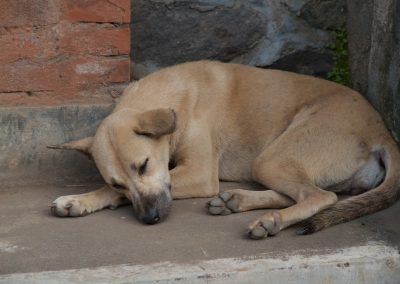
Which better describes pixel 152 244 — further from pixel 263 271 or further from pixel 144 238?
pixel 263 271

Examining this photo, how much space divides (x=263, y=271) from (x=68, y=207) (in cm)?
147

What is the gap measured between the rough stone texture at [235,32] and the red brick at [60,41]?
0.72m

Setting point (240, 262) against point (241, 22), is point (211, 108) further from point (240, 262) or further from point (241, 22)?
point (240, 262)

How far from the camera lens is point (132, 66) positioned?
605cm

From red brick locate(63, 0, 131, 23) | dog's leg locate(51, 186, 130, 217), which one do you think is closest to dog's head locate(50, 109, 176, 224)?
dog's leg locate(51, 186, 130, 217)

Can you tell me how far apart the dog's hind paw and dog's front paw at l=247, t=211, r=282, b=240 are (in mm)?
377

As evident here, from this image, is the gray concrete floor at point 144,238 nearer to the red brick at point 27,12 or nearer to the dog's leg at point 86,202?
the dog's leg at point 86,202

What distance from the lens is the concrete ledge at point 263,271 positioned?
3.82 meters

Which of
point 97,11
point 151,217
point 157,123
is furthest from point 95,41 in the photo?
point 151,217

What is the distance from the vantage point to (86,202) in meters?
4.84

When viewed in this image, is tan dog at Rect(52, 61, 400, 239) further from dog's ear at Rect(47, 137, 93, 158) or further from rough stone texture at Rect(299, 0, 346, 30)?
rough stone texture at Rect(299, 0, 346, 30)

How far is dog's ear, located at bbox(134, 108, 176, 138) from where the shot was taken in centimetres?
472

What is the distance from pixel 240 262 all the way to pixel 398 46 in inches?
76.7

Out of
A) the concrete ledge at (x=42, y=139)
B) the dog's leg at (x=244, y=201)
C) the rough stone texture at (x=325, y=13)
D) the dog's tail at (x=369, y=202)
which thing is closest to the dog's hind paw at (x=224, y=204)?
the dog's leg at (x=244, y=201)
